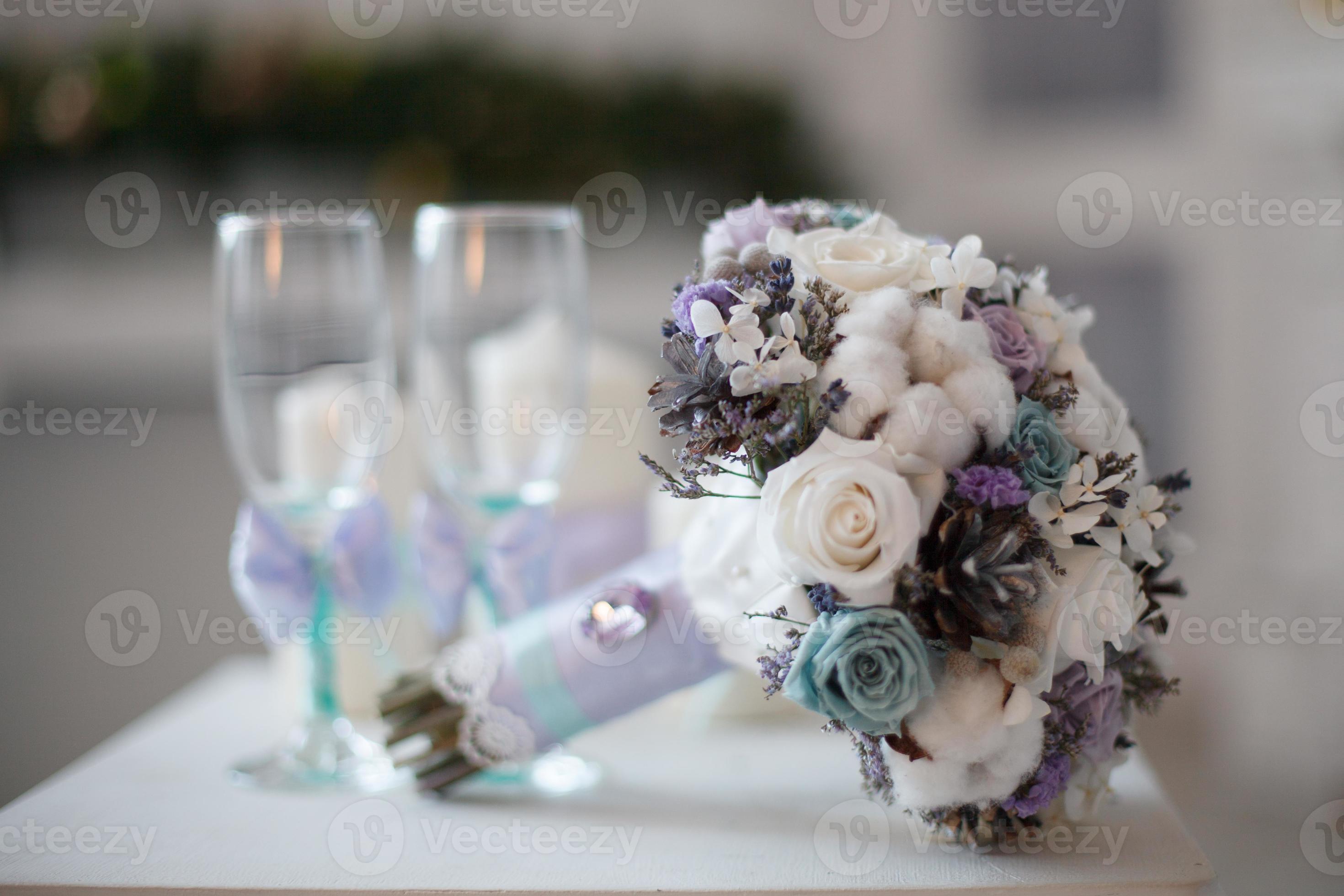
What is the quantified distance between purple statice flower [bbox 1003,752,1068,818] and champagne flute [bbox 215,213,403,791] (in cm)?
39

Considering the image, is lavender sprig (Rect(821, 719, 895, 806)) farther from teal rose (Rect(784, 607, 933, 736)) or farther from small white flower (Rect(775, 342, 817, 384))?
small white flower (Rect(775, 342, 817, 384))

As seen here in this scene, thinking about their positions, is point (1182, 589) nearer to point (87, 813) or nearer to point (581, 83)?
point (87, 813)

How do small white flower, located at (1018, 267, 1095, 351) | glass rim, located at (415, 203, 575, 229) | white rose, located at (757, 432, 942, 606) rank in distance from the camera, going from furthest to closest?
glass rim, located at (415, 203, 575, 229) < small white flower, located at (1018, 267, 1095, 351) < white rose, located at (757, 432, 942, 606)

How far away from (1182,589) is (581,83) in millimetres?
1637

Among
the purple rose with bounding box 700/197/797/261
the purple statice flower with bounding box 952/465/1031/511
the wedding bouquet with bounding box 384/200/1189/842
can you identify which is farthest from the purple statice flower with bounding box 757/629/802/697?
the purple rose with bounding box 700/197/797/261

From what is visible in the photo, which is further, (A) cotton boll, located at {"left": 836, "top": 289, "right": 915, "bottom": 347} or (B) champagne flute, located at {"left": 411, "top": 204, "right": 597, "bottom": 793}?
(B) champagne flute, located at {"left": 411, "top": 204, "right": 597, "bottom": 793}

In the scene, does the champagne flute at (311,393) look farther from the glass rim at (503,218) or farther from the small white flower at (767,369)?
the small white flower at (767,369)

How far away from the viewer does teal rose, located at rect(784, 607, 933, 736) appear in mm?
494

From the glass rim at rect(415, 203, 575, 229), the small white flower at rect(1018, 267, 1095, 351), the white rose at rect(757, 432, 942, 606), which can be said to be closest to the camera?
the white rose at rect(757, 432, 942, 606)

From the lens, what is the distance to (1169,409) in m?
2.13

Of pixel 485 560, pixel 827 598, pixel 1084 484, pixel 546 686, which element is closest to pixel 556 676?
pixel 546 686

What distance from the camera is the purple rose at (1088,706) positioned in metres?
0.55

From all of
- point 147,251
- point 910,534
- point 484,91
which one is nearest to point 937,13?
point 484,91

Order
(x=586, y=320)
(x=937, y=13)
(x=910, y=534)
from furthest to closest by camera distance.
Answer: (x=937, y=13), (x=586, y=320), (x=910, y=534)
